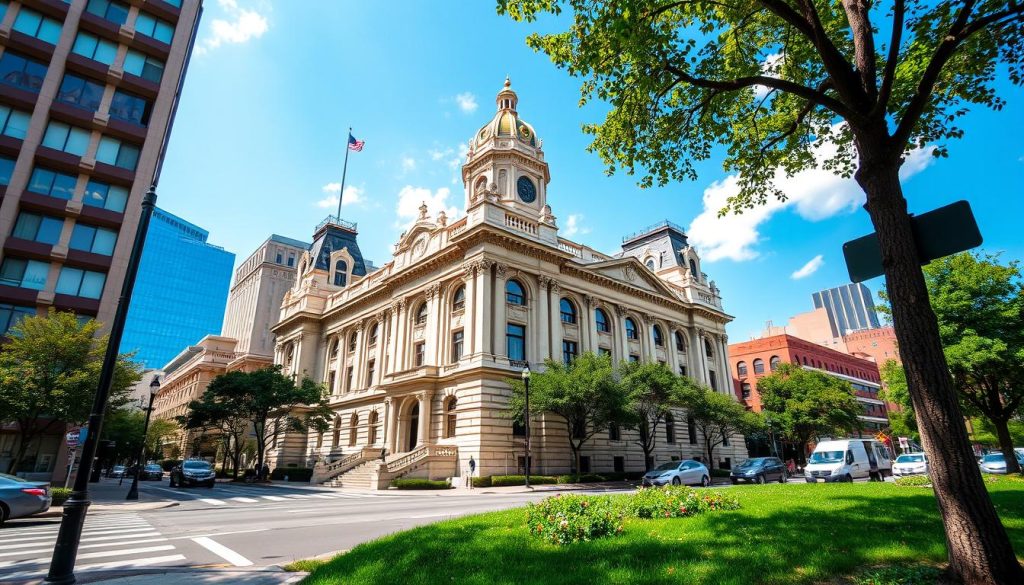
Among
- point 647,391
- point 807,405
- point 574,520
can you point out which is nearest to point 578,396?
point 647,391

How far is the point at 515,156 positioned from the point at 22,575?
42.2m

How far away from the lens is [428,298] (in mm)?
39438

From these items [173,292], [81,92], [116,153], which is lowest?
[116,153]

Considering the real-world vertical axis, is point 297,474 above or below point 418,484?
above

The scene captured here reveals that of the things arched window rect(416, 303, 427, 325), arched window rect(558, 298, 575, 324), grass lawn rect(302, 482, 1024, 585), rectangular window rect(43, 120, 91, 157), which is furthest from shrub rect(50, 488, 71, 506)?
arched window rect(558, 298, 575, 324)

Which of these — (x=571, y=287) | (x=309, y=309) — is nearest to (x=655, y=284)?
(x=571, y=287)

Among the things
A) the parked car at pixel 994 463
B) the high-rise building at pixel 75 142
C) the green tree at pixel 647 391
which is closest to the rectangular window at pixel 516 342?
the green tree at pixel 647 391

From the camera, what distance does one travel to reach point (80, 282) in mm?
31375

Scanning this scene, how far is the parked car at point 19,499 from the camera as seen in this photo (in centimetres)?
1346

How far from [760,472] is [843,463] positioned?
518 centimetres

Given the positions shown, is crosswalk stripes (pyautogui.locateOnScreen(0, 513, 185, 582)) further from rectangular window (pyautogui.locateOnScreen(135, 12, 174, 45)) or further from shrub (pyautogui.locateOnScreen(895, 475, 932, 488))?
rectangular window (pyautogui.locateOnScreen(135, 12, 174, 45))

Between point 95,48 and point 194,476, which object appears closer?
point 194,476

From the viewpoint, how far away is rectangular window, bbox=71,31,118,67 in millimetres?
32750

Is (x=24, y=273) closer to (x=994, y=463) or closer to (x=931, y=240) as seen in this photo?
(x=931, y=240)
